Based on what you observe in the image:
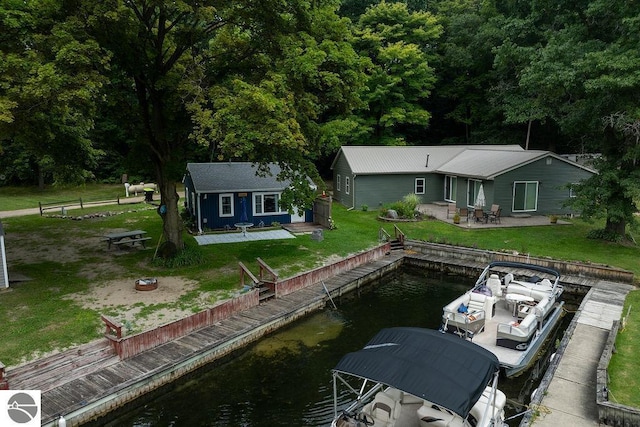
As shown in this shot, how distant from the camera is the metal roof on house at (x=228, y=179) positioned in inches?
996

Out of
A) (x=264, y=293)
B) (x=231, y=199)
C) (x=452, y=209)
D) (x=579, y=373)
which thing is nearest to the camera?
(x=579, y=373)

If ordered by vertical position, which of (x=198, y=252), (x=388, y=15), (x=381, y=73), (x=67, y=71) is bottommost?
(x=198, y=252)

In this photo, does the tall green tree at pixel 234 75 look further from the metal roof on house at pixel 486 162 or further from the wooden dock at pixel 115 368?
the metal roof on house at pixel 486 162

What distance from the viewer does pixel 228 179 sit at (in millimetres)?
26484

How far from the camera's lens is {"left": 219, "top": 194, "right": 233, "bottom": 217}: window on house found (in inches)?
1008

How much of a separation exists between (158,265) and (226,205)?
734 centimetres

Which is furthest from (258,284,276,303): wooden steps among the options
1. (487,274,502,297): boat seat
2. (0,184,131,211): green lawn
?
(0,184,131,211): green lawn

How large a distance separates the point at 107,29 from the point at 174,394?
1216 cm

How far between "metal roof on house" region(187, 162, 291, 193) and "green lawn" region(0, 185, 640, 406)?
3.23m

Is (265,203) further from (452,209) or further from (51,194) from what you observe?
(51,194)

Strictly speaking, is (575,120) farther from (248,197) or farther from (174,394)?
(174,394)

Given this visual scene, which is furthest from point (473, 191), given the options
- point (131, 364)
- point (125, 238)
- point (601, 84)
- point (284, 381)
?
point (131, 364)

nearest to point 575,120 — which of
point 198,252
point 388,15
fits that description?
point 198,252

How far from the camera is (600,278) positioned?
1836cm
